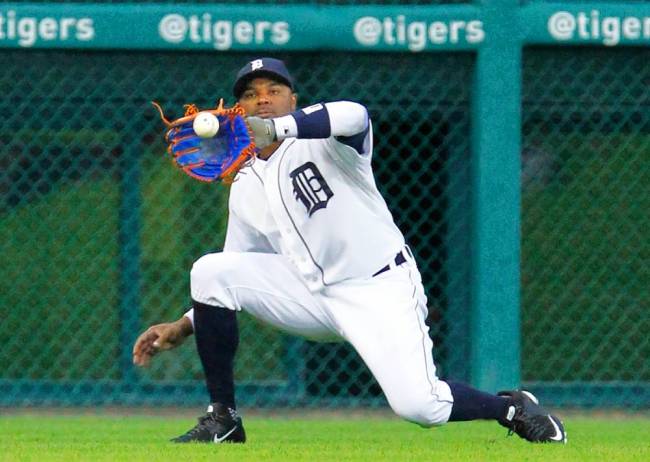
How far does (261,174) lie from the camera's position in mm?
5750

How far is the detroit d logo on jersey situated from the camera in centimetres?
559

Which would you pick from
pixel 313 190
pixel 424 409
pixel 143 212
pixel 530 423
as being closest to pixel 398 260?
pixel 313 190

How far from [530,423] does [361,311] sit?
0.72 metres

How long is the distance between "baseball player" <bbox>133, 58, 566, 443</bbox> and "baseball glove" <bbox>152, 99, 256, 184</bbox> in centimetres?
58

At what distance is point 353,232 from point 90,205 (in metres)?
2.44

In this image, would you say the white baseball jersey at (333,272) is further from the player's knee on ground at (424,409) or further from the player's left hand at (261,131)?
the player's left hand at (261,131)

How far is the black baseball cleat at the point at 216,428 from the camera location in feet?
A: 18.6

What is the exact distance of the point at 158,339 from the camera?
571 centimetres

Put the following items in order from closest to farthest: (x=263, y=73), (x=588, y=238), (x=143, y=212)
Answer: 1. (x=263, y=73)
2. (x=143, y=212)
3. (x=588, y=238)

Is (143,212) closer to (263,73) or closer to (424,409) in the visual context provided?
(263,73)

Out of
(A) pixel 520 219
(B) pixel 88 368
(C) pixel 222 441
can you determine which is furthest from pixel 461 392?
(B) pixel 88 368

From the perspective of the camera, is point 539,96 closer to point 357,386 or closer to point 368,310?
point 357,386

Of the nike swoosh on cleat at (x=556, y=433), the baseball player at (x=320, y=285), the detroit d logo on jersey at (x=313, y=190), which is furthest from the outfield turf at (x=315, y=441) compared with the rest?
the detroit d logo on jersey at (x=313, y=190)

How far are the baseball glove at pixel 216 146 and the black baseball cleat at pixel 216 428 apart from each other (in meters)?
1.03
